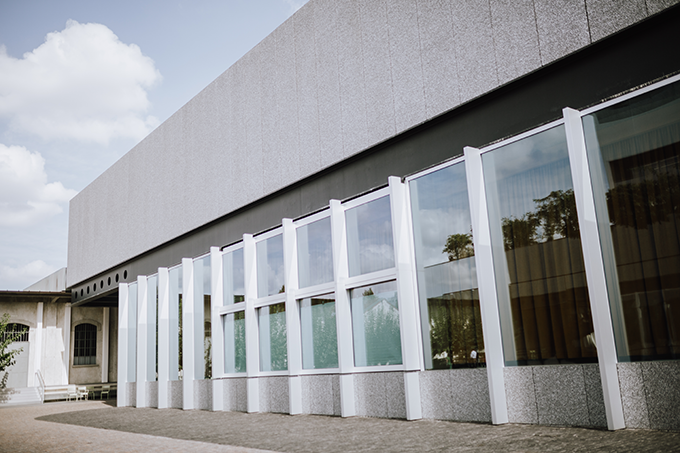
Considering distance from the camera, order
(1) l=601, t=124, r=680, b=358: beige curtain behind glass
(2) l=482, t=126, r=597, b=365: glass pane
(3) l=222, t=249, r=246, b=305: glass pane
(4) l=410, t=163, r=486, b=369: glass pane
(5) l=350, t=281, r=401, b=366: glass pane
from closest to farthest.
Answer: (1) l=601, t=124, r=680, b=358: beige curtain behind glass → (2) l=482, t=126, r=597, b=365: glass pane → (4) l=410, t=163, r=486, b=369: glass pane → (5) l=350, t=281, r=401, b=366: glass pane → (3) l=222, t=249, r=246, b=305: glass pane

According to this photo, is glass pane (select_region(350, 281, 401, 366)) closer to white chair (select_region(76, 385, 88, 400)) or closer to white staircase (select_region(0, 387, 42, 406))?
white chair (select_region(76, 385, 88, 400))

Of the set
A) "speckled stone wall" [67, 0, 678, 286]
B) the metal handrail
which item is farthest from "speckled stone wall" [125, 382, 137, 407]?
the metal handrail

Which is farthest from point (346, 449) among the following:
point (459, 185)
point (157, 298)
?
point (157, 298)

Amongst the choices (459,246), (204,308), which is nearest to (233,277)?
(204,308)

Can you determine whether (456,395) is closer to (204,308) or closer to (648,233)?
(648,233)

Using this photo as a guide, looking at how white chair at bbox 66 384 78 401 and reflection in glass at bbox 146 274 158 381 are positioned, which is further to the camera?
white chair at bbox 66 384 78 401

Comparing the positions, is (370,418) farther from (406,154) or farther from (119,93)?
(119,93)

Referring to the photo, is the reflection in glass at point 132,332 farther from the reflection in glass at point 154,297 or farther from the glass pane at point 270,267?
the glass pane at point 270,267

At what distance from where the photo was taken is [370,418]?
32.0ft

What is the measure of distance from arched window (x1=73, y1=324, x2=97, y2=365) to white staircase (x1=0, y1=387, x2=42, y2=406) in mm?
3444

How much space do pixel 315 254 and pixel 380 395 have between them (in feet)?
11.5

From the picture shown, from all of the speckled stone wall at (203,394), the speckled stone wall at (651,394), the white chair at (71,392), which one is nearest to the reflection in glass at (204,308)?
the speckled stone wall at (203,394)

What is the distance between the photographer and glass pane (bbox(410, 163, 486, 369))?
8.70 metres

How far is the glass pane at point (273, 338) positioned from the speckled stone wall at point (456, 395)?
425cm
